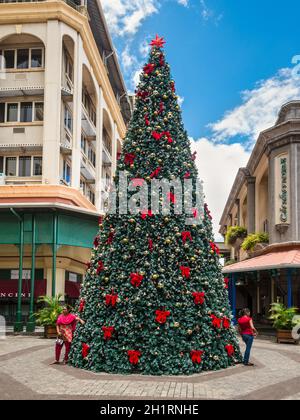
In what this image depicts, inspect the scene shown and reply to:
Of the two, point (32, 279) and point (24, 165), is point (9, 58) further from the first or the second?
point (32, 279)

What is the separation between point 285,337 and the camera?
65.6ft

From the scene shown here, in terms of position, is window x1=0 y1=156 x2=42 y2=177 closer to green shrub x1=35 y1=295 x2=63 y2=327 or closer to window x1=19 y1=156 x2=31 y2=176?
window x1=19 y1=156 x2=31 y2=176

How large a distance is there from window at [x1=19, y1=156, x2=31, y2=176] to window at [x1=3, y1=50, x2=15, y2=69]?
16.9 ft

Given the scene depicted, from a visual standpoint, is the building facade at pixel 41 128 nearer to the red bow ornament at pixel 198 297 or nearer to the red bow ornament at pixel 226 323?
the red bow ornament at pixel 226 323

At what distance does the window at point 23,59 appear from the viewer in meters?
29.2

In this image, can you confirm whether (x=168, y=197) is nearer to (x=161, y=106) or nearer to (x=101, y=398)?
(x=161, y=106)

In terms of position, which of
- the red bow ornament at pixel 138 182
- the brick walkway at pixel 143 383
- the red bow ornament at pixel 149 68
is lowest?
the brick walkway at pixel 143 383

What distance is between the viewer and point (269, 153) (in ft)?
88.6

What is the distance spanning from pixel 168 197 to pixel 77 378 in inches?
175

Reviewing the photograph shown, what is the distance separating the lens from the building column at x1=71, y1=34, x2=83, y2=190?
29219 millimetres

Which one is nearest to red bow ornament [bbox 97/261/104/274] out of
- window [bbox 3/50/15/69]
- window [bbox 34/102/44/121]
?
window [bbox 34/102/44/121]

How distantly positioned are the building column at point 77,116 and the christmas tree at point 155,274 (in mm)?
16401

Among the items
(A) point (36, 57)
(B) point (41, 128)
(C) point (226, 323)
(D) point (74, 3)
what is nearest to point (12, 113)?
(B) point (41, 128)

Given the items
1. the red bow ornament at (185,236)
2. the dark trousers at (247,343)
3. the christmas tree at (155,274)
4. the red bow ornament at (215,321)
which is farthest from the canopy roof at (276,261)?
the red bow ornament at (185,236)
